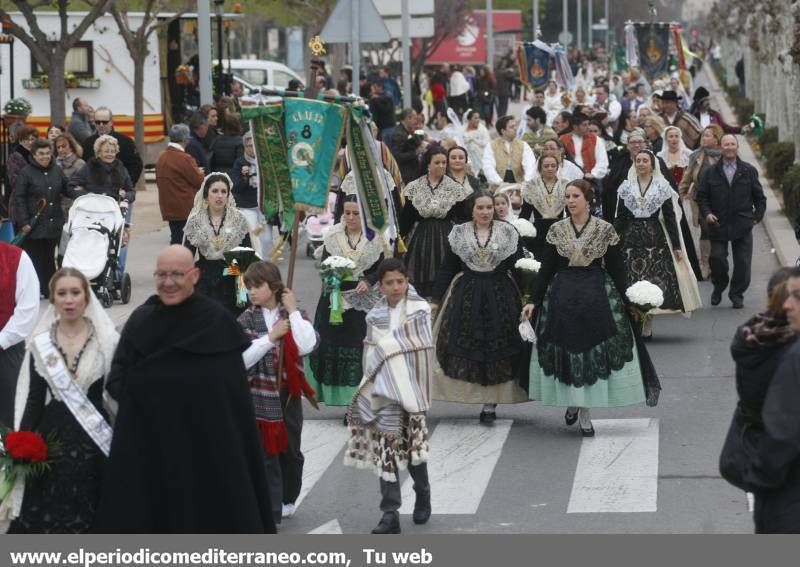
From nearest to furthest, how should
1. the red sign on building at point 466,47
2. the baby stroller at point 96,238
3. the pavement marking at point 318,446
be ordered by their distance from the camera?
the pavement marking at point 318,446
the baby stroller at point 96,238
the red sign on building at point 466,47

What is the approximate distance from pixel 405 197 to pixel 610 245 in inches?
135

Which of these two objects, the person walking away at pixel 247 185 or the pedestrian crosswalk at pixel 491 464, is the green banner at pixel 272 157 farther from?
the person walking away at pixel 247 185

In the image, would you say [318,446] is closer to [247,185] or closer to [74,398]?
[74,398]

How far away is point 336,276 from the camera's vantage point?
485 inches

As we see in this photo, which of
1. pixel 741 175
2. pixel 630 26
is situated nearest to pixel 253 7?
pixel 630 26

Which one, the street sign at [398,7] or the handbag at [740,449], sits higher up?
the street sign at [398,7]

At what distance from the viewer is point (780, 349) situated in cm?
689

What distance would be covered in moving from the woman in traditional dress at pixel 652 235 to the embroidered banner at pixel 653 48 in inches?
961

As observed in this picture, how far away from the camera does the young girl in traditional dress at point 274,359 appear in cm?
946

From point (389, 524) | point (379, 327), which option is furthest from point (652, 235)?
point (389, 524)

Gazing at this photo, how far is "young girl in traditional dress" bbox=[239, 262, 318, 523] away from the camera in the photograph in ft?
31.0

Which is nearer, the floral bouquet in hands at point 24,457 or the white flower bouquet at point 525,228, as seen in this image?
the floral bouquet in hands at point 24,457

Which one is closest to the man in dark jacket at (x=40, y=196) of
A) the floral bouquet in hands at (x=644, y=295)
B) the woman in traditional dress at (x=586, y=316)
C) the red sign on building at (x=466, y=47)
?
the floral bouquet in hands at (x=644, y=295)

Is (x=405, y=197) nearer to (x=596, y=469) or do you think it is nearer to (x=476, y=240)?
(x=476, y=240)
